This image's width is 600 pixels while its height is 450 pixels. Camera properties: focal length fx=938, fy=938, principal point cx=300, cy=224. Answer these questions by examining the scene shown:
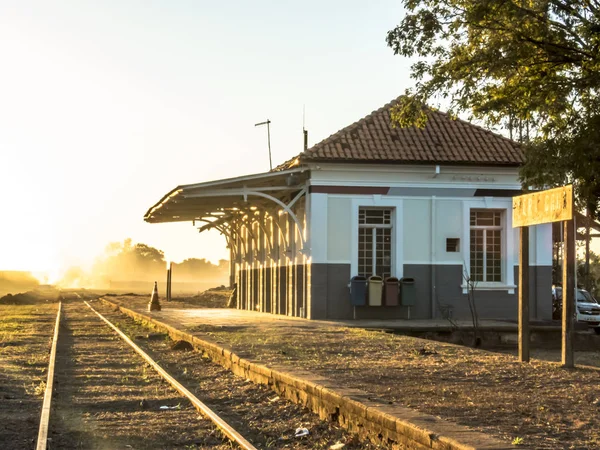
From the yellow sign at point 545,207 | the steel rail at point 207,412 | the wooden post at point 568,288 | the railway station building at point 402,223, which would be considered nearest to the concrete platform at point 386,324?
the railway station building at point 402,223

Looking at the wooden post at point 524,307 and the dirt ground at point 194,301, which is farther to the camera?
the dirt ground at point 194,301

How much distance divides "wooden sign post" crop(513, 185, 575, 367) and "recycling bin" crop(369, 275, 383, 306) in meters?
11.6

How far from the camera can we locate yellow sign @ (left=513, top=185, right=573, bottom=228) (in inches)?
463

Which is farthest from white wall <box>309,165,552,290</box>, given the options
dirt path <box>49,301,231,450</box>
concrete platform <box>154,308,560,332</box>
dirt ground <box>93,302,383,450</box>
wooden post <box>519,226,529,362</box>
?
wooden post <box>519,226,529,362</box>

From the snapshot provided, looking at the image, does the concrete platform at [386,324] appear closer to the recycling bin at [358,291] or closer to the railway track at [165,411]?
the recycling bin at [358,291]

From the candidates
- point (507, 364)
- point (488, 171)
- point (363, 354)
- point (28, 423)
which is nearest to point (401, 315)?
point (488, 171)

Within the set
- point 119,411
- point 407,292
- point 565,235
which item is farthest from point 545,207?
point 407,292

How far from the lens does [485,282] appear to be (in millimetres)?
26516

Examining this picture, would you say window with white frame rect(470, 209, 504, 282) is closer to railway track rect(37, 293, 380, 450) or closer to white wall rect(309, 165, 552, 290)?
white wall rect(309, 165, 552, 290)

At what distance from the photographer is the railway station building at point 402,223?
83.1ft

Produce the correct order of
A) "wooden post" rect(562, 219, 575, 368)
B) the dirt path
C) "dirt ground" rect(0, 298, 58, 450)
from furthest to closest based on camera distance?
"wooden post" rect(562, 219, 575, 368) < "dirt ground" rect(0, 298, 58, 450) < the dirt path

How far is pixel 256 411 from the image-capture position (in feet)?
34.3

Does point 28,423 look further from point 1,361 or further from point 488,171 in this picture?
point 488,171

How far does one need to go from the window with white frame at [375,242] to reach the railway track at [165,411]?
9.74 m
